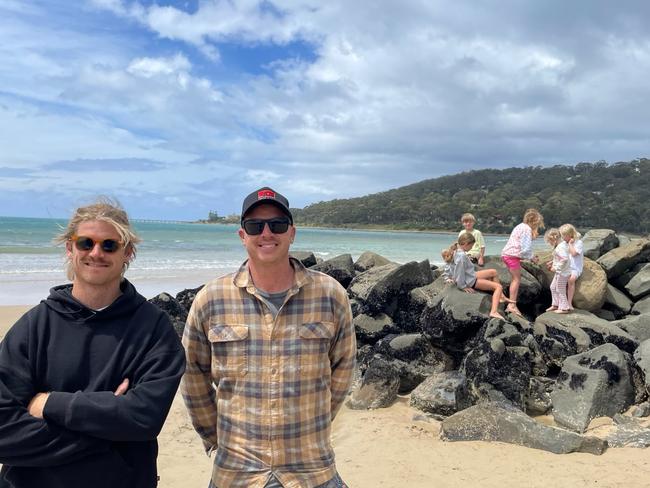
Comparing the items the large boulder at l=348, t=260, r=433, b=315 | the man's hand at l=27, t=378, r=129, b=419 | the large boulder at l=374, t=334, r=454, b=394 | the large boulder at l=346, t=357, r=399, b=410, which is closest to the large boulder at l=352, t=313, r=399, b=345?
the large boulder at l=348, t=260, r=433, b=315

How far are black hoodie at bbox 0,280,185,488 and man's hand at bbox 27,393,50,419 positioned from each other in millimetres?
18

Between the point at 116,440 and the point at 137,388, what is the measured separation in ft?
0.69

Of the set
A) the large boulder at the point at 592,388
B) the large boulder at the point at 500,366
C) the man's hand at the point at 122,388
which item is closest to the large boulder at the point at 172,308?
the large boulder at the point at 500,366

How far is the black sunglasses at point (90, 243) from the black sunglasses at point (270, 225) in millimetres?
649

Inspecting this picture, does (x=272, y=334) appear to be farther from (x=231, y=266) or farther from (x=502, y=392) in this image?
(x=231, y=266)

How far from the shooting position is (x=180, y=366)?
93.8 inches

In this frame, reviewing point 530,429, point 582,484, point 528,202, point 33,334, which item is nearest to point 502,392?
point 530,429

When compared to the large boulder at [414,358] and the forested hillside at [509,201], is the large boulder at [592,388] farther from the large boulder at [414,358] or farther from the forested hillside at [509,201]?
the forested hillside at [509,201]

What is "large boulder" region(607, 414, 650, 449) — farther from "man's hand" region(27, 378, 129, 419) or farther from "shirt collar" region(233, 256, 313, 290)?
"man's hand" region(27, 378, 129, 419)

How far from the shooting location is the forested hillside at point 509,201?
64125 millimetres

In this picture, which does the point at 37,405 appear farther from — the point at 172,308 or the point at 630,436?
the point at 172,308

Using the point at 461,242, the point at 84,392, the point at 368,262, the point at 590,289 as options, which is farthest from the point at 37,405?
the point at 368,262

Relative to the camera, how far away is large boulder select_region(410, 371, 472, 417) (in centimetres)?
679

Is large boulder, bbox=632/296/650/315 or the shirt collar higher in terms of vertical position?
the shirt collar
